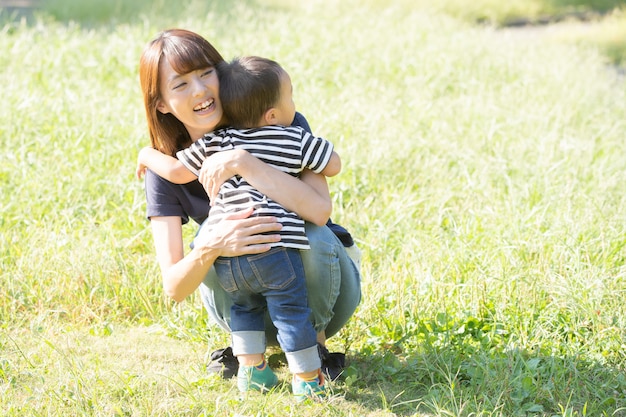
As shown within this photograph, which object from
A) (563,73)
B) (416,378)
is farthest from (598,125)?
(416,378)

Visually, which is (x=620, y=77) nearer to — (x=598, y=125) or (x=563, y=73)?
(x=563, y=73)

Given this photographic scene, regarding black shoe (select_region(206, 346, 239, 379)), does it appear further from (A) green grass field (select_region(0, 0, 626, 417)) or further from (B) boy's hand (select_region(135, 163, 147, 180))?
(B) boy's hand (select_region(135, 163, 147, 180))

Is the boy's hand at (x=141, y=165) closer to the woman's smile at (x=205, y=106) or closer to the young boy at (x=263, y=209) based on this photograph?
the young boy at (x=263, y=209)

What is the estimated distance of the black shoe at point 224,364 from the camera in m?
3.31

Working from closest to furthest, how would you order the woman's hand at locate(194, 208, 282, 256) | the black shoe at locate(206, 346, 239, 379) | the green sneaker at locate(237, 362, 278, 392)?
the woman's hand at locate(194, 208, 282, 256) → the green sneaker at locate(237, 362, 278, 392) → the black shoe at locate(206, 346, 239, 379)

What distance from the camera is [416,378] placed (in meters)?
3.32

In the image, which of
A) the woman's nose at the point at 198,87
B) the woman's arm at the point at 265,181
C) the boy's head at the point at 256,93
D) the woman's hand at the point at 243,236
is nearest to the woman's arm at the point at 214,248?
the woman's hand at the point at 243,236

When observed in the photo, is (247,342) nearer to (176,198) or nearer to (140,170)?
(176,198)

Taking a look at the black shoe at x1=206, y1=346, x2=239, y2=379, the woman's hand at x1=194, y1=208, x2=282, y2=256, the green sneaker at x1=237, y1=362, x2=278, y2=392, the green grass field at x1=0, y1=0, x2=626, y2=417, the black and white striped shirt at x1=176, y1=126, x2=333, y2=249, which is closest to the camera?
the woman's hand at x1=194, y1=208, x2=282, y2=256

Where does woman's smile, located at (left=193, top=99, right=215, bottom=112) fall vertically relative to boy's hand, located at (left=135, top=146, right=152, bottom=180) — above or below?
above

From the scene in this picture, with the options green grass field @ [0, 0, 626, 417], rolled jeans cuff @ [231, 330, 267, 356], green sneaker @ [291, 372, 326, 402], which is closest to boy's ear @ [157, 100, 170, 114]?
rolled jeans cuff @ [231, 330, 267, 356]

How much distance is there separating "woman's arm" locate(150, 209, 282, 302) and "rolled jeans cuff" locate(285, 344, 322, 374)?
0.38 metres

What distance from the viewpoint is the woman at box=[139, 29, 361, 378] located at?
2.96 metres

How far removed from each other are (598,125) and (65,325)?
14.0ft
